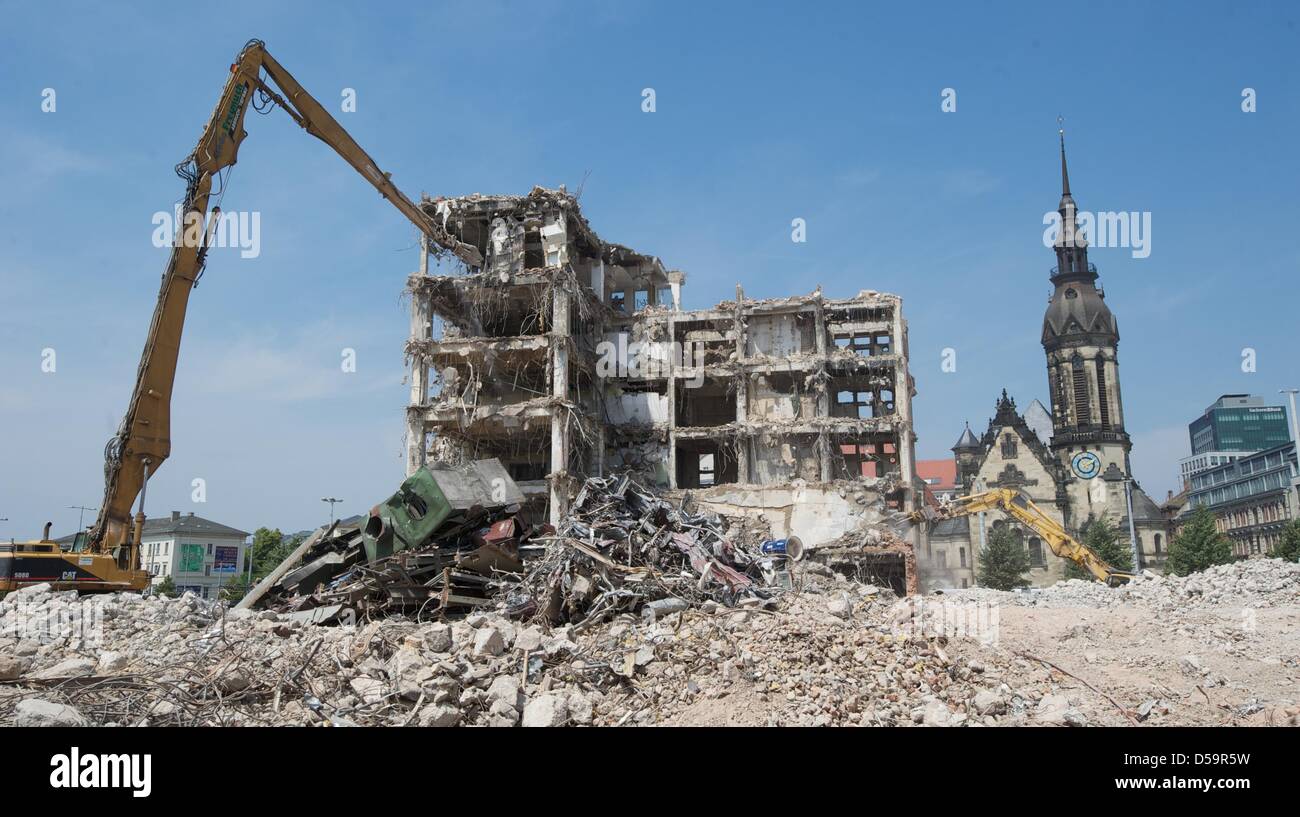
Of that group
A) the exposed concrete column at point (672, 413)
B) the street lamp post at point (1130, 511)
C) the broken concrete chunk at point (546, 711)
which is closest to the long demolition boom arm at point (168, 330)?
the broken concrete chunk at point (546, 711)

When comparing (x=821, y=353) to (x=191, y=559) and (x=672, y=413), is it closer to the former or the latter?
(x=672, y=413)

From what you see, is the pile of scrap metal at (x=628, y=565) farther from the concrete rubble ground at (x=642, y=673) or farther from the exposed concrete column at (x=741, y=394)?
the exposed concrete column at (x=741, y=394)

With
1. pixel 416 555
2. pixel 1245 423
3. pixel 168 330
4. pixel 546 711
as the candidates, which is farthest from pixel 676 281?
pixel 1245 423

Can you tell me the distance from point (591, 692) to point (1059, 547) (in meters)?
27.5

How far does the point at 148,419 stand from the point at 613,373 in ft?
62.4

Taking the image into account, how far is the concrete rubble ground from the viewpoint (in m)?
8.91

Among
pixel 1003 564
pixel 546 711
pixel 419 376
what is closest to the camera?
pixel 546 711

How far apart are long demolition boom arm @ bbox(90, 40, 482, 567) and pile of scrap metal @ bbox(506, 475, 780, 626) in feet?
29.1

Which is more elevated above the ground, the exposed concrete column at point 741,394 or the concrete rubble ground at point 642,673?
the exposed concrete column at point 741,394

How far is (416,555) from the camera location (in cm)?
1508

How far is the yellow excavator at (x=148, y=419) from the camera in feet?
58.1

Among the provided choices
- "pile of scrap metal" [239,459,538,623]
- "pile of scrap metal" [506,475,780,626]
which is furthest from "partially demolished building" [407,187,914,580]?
"pile of scrap metal" [506,475,780,626]

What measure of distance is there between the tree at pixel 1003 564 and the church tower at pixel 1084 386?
12485mm

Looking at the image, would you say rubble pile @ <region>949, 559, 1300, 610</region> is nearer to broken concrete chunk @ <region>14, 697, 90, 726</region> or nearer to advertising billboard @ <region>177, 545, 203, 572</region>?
broken concrete chunk @ <region>14, 697, 90, 726</region>
